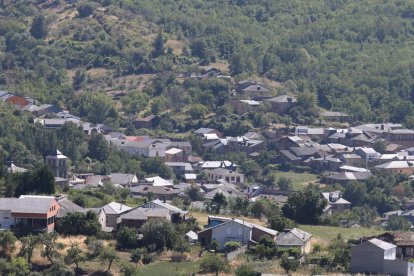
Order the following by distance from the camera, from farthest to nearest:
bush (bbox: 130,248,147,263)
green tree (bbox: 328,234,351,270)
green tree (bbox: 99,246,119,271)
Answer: bush (bbox: 130,248,147,263)
green tree (bbox: 328,234,351,270)
green tree (bbox: 99,246,119,271)

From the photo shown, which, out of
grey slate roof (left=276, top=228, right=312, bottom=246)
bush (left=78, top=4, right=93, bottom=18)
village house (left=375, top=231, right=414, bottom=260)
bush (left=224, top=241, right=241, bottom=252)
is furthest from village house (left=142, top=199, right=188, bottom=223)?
→ bush (left=78, top=4, right=93, bottom=18)

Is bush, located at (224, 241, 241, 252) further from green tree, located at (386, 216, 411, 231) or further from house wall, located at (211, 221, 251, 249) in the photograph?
green tree, located at (386, 216, 411, 231)

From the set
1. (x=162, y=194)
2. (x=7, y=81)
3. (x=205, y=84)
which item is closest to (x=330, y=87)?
(x=205, y=84)

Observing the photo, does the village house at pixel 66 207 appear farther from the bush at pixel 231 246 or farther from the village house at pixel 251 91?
the village house at pixel 251 91

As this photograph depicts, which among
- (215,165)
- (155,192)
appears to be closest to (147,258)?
(155,192)

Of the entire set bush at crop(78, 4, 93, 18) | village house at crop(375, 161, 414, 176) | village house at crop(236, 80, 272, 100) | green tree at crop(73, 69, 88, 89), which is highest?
bush at crop(78, 4, 93, 18)

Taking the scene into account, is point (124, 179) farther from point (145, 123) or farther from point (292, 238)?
point (292, 238)
